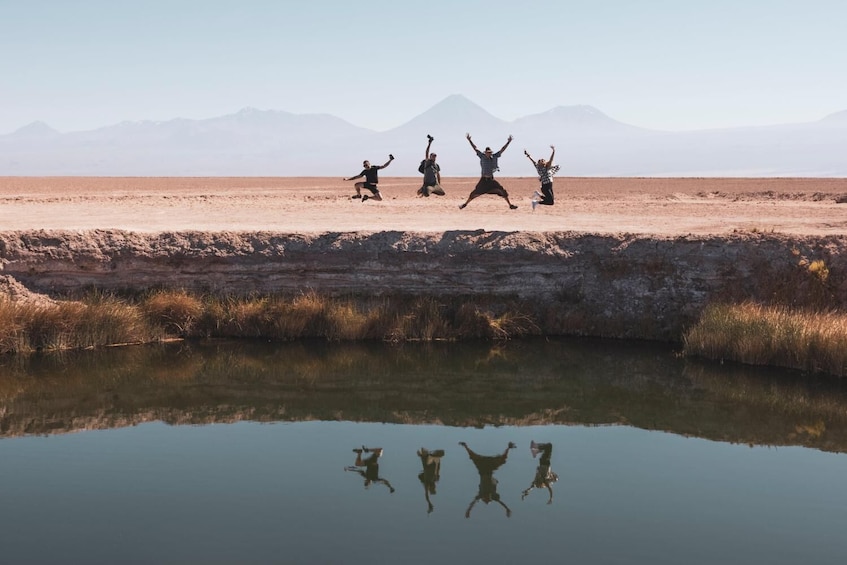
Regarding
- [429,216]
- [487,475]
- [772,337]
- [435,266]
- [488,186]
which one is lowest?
[487,475]

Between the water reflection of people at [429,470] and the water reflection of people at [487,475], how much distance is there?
0.45 metres

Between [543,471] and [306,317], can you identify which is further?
[306,317]

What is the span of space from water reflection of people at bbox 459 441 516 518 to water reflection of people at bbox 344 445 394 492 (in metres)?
1.09

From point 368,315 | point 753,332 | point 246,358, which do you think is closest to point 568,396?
point 753,332

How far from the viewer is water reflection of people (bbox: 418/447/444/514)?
37.8ft

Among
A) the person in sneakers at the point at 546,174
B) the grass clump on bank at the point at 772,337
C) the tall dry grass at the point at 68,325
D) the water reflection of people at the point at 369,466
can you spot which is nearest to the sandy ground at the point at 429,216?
the person in sneakers at the point at 546,174

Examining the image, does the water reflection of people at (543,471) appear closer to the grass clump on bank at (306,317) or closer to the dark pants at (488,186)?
the grass clump on bank at (306,317)

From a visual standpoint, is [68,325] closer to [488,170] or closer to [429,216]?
[488,170]

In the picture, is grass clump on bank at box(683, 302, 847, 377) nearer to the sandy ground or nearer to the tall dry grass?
the sandy ground

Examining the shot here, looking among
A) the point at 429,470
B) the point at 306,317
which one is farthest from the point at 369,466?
the point at 306,317

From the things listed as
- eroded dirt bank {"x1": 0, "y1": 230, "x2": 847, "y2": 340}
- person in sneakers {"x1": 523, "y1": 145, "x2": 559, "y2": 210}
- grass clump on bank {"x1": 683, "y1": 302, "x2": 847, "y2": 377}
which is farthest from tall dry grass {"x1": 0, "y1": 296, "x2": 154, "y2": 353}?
grass clump on bank {"x1": 683, "y1": 302, "x2": 847, "y2": 377}

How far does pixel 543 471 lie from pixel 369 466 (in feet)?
Result: 7.28

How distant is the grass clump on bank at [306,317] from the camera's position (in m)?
18.8

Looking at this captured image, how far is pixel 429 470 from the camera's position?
12.4 m
